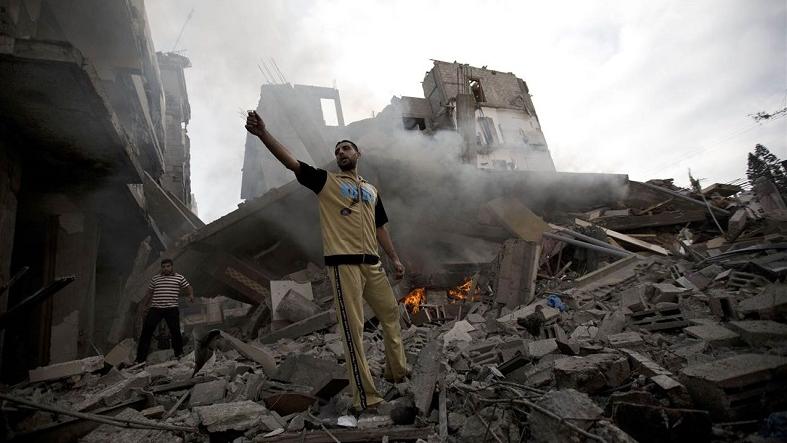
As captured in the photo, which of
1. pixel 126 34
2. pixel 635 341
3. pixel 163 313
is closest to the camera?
pixel 635 341

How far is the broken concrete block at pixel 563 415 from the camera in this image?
1.64 metres

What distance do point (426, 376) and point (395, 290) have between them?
4.04 metres

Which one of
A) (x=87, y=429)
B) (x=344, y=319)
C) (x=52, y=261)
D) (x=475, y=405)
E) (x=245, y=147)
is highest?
(x=245, y=147)

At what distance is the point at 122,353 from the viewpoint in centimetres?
561

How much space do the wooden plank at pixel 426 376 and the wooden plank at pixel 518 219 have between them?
5.41 metres

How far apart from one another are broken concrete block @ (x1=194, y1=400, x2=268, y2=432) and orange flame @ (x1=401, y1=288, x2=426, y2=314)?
421 cm

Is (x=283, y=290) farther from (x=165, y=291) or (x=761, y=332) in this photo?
(x=761, y=332)

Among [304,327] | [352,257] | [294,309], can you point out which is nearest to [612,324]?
[352,257]

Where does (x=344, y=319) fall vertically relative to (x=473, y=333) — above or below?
above

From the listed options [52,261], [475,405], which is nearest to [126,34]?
[52,261]

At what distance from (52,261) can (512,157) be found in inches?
867

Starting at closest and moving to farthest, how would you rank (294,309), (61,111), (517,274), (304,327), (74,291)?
(61,111), (74,291), (304,327), (294,309), (517,274)

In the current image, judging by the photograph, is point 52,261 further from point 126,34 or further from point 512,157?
point 512,157

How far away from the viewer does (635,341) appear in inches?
123
